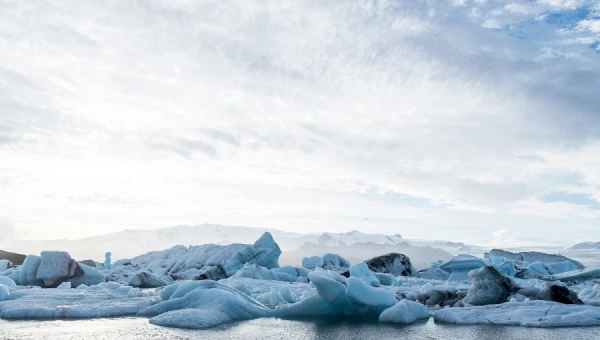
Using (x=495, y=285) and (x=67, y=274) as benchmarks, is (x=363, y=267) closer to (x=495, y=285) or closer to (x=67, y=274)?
(x=495, y=285)

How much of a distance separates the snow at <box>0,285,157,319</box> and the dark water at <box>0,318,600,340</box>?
566 mm

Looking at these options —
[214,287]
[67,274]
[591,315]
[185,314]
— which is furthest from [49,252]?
[591,315]

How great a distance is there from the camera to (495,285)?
36.7 ft

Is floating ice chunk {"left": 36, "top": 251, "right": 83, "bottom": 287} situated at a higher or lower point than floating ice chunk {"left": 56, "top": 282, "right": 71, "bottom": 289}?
higher

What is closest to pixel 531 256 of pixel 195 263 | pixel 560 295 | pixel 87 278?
pixel 195 263

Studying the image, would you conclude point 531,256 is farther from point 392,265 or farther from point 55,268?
point 55,268

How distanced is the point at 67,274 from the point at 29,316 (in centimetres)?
891

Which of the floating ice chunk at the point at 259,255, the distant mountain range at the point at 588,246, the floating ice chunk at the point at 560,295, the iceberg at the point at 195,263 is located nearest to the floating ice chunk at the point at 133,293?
the iceberg at the point at 195,263

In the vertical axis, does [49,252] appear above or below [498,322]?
above

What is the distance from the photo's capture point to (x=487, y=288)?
Answer: 36.4 feet

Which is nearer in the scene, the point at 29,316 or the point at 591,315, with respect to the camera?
the point at 591,315

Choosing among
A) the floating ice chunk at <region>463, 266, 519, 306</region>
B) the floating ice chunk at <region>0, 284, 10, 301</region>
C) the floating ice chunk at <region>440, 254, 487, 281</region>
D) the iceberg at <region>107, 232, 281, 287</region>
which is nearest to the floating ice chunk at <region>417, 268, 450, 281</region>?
the floating ice chunk at <region>440, 254, 487, 281</region>

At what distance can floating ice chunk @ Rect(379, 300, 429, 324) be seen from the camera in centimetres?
927

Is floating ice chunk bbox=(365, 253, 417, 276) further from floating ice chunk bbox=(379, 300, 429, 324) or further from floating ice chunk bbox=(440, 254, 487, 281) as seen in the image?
floating ice chunk bbox=(379, 300, 429, 324)
